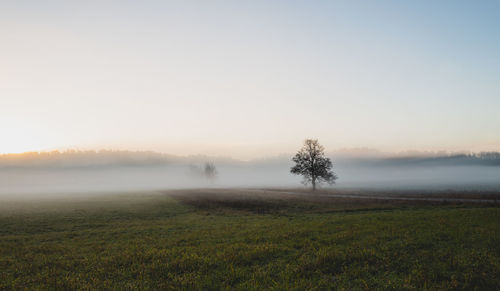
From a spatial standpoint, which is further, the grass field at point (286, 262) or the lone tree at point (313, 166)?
the lone tree at point (313, 166)

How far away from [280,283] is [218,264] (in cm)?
345

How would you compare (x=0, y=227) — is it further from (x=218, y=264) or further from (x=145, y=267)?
(x=218, y=264)

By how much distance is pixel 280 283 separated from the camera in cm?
902

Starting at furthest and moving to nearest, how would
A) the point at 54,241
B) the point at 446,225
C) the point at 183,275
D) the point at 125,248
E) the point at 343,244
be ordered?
the point at 54,241
the point at 446,225
the point at 125,248
the point at 343,244
the point at 183,275

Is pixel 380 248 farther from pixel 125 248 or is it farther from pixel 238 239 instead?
pixel 125 248

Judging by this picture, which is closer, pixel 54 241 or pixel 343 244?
pixel 343 244

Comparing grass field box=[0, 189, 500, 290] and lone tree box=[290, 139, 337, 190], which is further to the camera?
lone tree box=[290, 139, 337, 190]

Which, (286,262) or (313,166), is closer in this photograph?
(286,262)

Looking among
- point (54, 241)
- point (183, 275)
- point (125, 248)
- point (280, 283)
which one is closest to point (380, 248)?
point (280, 283)

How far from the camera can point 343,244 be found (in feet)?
45.7

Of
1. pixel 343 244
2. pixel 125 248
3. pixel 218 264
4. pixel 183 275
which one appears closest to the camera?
pixel 183 275

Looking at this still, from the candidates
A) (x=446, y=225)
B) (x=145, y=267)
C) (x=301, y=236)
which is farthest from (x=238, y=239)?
(x=446, y=225)

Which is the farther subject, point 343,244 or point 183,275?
point 343,244

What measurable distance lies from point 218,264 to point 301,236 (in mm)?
7401
